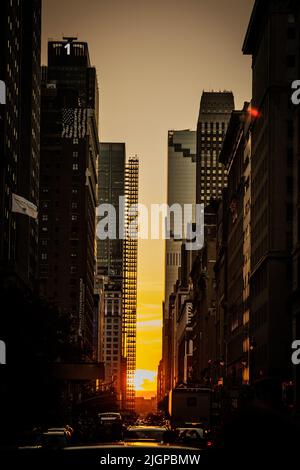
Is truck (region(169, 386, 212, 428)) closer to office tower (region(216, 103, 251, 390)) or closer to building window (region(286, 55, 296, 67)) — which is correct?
building window (region(286, 55, 296, 67))

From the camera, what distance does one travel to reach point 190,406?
72.6m

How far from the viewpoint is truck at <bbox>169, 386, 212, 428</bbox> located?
72.1 m

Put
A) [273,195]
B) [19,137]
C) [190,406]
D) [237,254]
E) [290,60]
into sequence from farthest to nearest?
[237,254] < [19,137] < [290,60] < [273,195] < [190,406]

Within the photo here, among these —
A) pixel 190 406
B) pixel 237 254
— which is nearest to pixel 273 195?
pixel 237 254

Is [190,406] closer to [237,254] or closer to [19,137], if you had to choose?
[19,137]

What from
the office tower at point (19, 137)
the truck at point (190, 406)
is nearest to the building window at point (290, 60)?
the office tower at point (19, 137)

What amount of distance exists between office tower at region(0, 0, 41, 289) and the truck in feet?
127

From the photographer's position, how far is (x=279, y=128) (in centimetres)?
12412

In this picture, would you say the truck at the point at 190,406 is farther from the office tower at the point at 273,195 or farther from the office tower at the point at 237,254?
the office tower at the point at 237,254

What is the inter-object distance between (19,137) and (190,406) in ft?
276

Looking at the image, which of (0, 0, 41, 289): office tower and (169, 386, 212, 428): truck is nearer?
(169, 386, 212, 428): truck

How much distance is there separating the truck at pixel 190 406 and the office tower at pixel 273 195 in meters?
35.9

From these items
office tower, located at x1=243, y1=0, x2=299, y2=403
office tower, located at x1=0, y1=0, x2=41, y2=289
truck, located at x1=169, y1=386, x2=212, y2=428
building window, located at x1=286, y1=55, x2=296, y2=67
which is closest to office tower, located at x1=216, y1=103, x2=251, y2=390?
office tower, located at x1=243, y1=0, x2=299, y2=403
